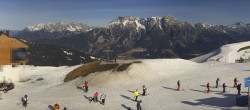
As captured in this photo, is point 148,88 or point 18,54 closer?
point 148,88

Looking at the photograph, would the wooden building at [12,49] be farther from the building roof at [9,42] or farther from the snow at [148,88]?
the snow at [148,88]

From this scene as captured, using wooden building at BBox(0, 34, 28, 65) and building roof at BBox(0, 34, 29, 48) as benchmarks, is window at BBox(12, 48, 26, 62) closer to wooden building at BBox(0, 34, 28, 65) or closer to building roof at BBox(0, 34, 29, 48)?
wooden building at BBox(0, 34, 28, 65)

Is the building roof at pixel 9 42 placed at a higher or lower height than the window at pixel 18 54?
higher

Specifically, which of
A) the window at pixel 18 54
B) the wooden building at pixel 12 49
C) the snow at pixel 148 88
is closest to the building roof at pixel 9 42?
the wooden building at pixel 12 49

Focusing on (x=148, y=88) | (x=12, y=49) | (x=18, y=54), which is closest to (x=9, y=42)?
(x=12, y=49)

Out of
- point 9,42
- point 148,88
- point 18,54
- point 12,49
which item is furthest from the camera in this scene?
point 9,42

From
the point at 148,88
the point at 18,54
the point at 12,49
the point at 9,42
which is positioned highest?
the point at 9,42

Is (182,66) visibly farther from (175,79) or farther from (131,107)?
(131,107)

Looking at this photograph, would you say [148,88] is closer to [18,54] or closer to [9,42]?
[18,54]
